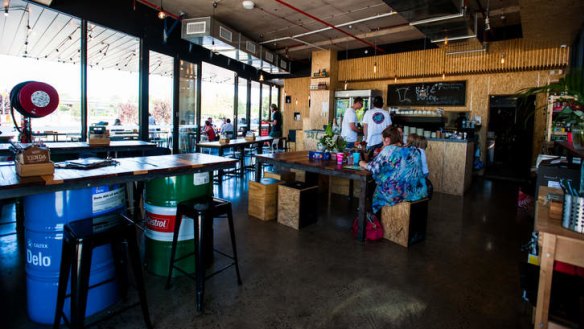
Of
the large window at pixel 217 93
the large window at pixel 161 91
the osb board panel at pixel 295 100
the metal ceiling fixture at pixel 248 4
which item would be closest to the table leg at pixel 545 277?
the metal ceiling fixture at pixel 248 4

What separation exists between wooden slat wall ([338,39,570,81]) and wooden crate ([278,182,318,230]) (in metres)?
→ 6.35

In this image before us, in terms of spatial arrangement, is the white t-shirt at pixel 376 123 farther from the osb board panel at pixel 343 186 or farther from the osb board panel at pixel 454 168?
the osb board panel at pixel 454 168

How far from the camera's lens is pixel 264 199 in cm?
455

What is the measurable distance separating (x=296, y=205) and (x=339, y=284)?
1487 millimetres

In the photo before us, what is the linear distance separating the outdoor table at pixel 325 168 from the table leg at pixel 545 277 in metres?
2.11

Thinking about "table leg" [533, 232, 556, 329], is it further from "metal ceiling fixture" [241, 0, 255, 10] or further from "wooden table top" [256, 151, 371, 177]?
"metal ceiling fixture" [241, 0, 255, 10]

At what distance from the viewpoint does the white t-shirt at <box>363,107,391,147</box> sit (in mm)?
6004

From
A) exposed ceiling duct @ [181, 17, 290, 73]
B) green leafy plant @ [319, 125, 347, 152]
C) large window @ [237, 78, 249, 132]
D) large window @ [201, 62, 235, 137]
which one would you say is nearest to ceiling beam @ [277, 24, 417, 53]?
exposed ceiling duct @ [181, 17, 290, 73]

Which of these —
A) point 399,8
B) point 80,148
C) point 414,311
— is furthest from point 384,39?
point 414,311

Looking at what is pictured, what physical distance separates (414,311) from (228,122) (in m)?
9.42

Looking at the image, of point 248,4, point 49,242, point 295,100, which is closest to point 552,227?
point 49,242

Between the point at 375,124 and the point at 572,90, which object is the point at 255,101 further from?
the point at 572,90

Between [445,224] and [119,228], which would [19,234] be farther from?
[445,224]

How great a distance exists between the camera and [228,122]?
1115 cm
